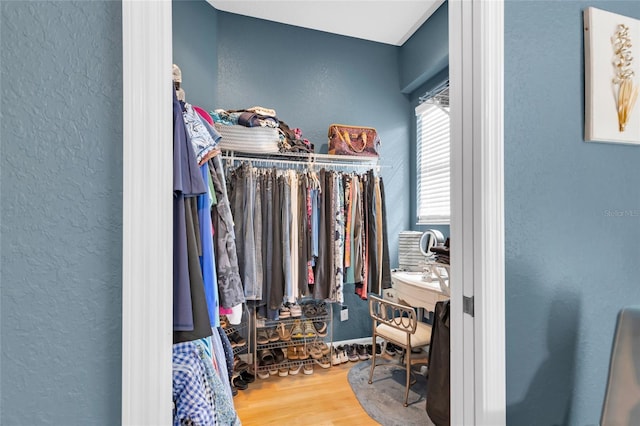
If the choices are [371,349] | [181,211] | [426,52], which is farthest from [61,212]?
[426,52]

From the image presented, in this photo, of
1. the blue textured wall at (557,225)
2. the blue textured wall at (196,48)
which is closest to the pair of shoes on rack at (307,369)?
the blue textured wall at (557,225)

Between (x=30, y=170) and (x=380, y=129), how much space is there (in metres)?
2.90

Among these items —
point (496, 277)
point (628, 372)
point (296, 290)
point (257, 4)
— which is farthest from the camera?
point (257, 4)

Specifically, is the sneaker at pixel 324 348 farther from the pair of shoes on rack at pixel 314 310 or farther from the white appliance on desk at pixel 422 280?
the white appliance on desk at pixel 422 280

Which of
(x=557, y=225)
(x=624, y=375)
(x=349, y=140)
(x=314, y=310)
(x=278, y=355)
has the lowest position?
(x=278, y=355)

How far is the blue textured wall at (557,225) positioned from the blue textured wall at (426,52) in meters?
1.58

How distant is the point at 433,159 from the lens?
2867mm

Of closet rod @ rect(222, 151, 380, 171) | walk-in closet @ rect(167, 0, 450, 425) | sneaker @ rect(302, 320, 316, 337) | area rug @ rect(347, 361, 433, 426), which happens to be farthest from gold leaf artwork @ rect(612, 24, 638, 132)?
sneaker @ rect(302, 320, 316, 337)

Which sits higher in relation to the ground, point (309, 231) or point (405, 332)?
point (309, 231)

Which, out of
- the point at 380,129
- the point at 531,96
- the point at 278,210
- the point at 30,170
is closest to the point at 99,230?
the point at 30,170

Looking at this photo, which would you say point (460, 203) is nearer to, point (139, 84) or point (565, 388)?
point (565, 388)

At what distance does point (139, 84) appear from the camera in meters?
0.58

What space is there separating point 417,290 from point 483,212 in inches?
62.3

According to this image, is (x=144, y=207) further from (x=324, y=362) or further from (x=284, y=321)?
(x=324, y=362)
